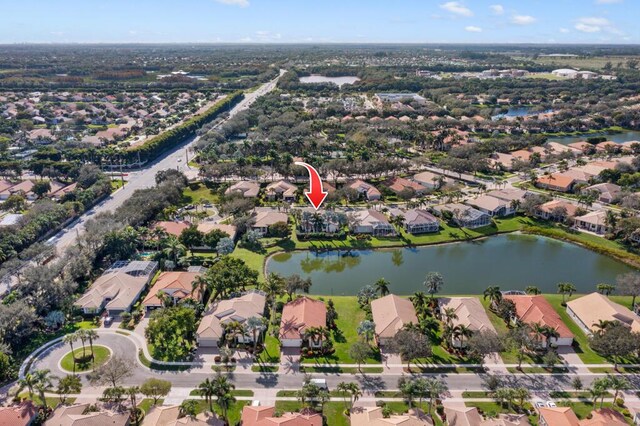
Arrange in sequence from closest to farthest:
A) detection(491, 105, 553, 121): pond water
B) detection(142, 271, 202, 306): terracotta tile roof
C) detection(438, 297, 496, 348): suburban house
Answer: detection(438, 297, 496, 348): suburban house
detection(142, 271, 202, 306): terracotta tile roof
detection(491, 105, 553, 121): pond water

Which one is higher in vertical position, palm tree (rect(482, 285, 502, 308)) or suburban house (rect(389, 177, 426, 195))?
suburban house (rect(389, 177, 426, 195))

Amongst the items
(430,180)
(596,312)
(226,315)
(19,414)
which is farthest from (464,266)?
(19,414)

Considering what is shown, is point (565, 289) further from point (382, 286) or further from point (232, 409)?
point (232, 409)

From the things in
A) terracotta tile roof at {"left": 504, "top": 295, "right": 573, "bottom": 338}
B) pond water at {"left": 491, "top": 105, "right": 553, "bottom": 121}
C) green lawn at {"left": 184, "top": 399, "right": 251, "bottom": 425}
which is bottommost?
green lawn at {"left": 184, "top": 399, "right": 251, "bottom": 425}

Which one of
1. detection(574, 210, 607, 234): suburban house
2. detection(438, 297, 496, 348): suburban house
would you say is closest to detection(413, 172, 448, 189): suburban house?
detection(574, 210, 607, 234): suburban house

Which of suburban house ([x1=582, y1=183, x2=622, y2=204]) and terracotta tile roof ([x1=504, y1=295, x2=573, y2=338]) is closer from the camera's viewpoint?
terracotta tile roof ([x1=504, y1=295, x2=573, y2=338])

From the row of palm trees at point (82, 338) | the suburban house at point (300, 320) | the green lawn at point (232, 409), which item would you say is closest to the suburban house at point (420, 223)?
the suburban house at point (300, 320)

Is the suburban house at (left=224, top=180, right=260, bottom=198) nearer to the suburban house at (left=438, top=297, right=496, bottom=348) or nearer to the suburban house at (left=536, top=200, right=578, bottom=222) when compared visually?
the suburban house at (left=438, top=297, right=496, bottom=348)

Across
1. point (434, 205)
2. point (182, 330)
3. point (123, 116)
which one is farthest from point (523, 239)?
point (123, 116)
